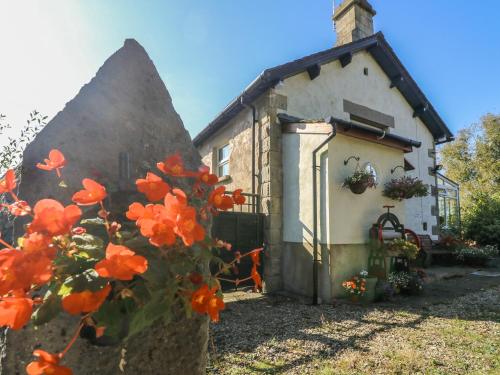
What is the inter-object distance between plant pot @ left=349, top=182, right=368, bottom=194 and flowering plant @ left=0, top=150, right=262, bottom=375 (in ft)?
16.7

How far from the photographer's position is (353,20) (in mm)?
9141

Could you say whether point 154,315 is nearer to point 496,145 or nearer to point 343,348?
point 343,348

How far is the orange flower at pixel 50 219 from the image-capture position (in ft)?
2.51

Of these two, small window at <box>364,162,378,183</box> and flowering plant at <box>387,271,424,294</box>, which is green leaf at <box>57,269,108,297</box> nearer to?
small window at <box>364,162,378,183</box>

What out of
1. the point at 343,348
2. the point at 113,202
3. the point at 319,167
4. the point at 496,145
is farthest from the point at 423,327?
the point at 496,145

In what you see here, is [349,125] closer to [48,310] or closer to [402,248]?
[402,248]

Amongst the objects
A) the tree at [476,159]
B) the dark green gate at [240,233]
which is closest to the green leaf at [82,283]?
the dark green gate at [240,233]

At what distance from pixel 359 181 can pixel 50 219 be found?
5519mm

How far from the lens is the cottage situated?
5.80 m

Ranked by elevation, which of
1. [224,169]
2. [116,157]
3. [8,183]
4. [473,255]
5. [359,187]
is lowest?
[473,255]

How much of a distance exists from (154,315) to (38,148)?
36.7 inches

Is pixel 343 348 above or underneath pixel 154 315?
underneath

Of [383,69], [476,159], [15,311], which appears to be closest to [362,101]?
[383,69]

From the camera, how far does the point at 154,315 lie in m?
0.87
